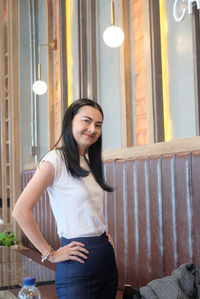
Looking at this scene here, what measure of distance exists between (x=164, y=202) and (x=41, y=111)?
3411mm

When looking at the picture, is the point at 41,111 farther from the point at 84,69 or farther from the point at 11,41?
the point at 84,69

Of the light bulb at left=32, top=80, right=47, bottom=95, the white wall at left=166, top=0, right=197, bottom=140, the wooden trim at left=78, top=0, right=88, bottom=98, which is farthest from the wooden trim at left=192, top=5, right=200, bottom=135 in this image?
the light bulb at left=32, top=80, right=47, bottom=95

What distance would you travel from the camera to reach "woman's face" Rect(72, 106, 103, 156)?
173 cm

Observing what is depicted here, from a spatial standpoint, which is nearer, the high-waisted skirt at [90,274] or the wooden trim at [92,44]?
the high-waisted skirt at [90,274]

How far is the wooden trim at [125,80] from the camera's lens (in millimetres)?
3557

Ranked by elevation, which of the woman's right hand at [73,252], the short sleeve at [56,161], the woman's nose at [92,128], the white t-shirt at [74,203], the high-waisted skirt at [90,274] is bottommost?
the high-waisted skirt at [90,274]

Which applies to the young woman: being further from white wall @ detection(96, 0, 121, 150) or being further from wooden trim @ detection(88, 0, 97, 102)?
wooden trim @ detection(88, 0, 97, 102)

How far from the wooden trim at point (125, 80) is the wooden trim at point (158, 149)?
0.67 feet

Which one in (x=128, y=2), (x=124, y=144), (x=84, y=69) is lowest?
(x=124, y=144)

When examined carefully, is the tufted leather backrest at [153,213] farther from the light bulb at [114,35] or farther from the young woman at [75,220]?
the light bulb at [114,35]

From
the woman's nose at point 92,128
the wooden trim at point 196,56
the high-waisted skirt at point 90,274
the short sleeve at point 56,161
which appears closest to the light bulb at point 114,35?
the wooden trim at point 196,56

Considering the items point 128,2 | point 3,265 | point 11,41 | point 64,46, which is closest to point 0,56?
point 11,41

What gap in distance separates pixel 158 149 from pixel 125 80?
0.95 meters

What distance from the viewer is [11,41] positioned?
5.79 m
